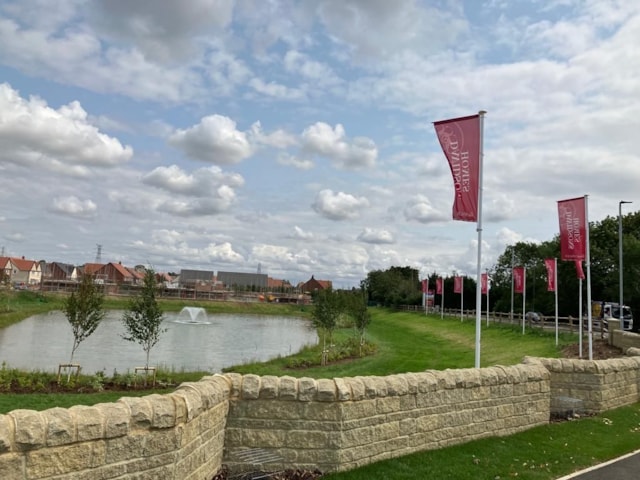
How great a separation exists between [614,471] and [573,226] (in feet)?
42.5

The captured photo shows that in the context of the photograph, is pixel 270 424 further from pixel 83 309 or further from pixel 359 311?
pixel 359 311

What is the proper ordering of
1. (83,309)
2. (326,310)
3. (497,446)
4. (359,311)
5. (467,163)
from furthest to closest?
(359,311)
(326,310)
(83,309)
(467,163)
(497,446)

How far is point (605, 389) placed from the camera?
43.7 feet

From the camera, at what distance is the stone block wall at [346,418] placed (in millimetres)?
7371

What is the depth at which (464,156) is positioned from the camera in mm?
12523

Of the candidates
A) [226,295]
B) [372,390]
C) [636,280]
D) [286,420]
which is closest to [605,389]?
[372,390]

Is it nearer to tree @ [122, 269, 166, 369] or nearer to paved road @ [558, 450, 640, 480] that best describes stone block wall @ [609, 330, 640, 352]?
paved road @ [558, 450, 640, 480]

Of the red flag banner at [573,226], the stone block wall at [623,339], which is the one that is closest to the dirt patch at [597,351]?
the stone block wall at [623,339]

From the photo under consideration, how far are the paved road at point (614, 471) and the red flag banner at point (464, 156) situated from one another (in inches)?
217

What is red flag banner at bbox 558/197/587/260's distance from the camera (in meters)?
19.9

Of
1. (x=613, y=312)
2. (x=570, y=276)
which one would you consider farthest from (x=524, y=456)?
(x=570, y=276)

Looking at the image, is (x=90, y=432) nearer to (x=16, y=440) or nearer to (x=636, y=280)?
(x=16, y=440)

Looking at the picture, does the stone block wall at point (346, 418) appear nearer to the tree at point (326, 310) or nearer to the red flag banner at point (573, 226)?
the red flag banner at point (573, 226)

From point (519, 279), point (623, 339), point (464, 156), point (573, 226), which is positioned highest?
point (464, 156)
